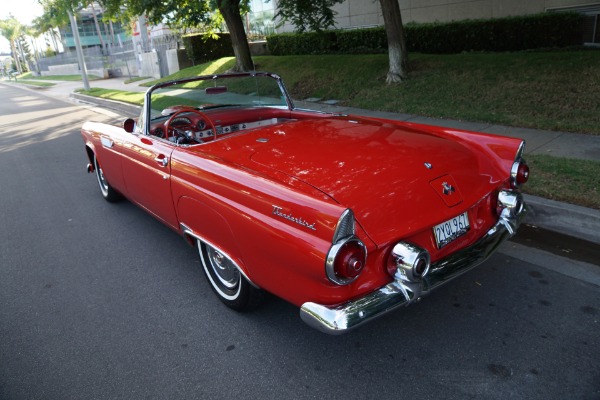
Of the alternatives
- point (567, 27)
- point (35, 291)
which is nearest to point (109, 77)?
point (567, 27)

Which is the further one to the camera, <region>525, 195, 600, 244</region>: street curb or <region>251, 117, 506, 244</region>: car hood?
<region>525, 195, 600, 244</region>: street curb

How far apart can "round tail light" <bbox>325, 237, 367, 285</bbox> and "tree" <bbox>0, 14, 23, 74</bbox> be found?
96.4m

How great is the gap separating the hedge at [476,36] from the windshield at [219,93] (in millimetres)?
8358

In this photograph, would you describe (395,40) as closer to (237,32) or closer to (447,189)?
(237,32)

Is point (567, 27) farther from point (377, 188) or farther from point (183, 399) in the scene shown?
point (183, 399)

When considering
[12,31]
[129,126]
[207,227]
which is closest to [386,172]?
[207,227]

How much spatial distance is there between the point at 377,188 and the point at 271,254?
0.69 m

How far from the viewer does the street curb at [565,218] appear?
3947mm

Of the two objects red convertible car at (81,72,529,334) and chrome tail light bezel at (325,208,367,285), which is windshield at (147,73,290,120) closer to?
red convertible car at (81,72,529,334)

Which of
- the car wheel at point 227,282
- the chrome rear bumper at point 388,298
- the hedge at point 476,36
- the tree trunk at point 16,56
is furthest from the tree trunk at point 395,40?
the tree trunk at point 16,56

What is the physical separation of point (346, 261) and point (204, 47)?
22.7m

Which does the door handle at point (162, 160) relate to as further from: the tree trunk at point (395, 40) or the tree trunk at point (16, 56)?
the tree trunk at point (16, 56)

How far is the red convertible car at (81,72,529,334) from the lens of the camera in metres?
2.33

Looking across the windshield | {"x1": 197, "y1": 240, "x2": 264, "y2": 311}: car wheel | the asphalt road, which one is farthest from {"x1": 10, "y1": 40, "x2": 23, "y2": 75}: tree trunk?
{"x1": 197, "y1": 240, "x2": 264, "y2": 311}: car wheel
